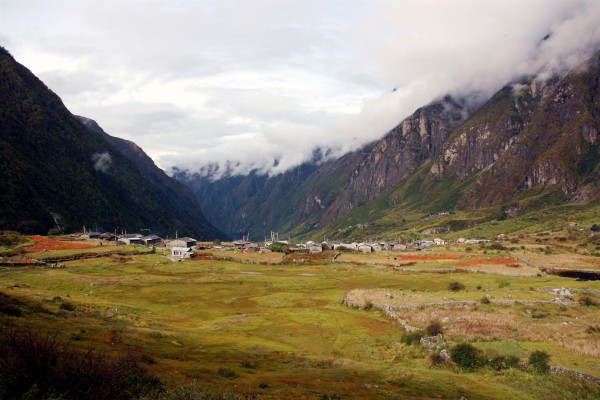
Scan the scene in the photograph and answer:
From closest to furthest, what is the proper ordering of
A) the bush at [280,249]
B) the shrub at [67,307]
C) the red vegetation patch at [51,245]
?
the shrub at [67,307]
the red vegetation patch at [51,245]
the bush at [280,249]

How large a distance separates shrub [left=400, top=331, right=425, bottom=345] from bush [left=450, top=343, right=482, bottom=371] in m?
7.43

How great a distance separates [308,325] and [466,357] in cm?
2423

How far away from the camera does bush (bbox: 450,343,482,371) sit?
1454 inches

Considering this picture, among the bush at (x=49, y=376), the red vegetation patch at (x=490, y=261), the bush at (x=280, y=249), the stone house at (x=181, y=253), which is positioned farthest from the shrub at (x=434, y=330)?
the bush at (x=280, y=249)

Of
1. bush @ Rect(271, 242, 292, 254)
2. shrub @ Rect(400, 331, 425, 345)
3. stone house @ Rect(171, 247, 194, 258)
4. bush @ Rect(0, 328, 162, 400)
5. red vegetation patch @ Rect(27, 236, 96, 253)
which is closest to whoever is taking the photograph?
bush @ Rect(0, 328, 162, 400)

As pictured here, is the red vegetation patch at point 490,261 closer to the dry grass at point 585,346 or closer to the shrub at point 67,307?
the dry grass at point 585,346

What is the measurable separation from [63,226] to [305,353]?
581ft

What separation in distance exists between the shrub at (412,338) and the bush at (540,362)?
1205 centimetres

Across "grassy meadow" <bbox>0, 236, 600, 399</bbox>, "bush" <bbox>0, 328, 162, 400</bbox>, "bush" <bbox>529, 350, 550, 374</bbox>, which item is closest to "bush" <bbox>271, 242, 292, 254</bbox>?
"grassy meadow" <bbox>0, 236, 600, 399</bbox>

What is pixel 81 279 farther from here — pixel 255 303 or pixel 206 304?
pixel 255 303

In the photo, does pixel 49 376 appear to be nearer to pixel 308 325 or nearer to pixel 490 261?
pixel 308 325

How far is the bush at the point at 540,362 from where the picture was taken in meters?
34.3

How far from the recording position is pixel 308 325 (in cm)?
5788

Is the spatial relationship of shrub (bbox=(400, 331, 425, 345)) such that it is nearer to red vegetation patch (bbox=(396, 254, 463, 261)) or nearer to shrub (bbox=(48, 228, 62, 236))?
red vegetation patch (bbox=(396, 254, 463, 261))
